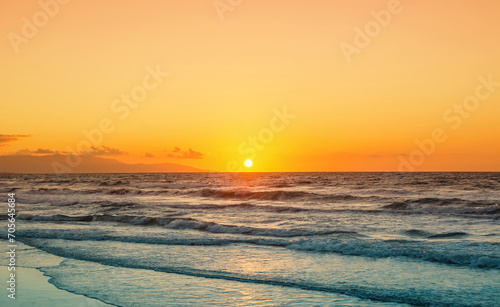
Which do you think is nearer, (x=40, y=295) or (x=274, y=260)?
(x=40, y=295)

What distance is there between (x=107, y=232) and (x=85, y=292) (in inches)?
410

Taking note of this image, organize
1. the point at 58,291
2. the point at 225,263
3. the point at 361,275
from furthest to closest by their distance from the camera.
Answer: the point at 225,263 < the point at 361,275 < the point at 58,291

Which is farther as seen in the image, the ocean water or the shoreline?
the ocean water

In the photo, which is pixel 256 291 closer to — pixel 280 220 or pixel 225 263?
pixel 225 263

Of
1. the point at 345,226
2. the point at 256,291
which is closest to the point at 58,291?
the point at 256,291

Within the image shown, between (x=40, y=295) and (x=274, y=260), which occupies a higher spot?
(x=274, y=260)

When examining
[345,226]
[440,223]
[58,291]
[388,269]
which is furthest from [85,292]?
[440,223]

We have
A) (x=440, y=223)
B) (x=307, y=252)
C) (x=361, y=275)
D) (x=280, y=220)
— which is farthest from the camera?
(x=280, y=220)

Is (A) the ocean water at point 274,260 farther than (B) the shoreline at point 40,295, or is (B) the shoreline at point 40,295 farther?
(A) the ocean water at point 274,260

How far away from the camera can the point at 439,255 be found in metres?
13.0

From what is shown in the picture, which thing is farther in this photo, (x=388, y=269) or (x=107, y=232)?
(x=107, y=232)

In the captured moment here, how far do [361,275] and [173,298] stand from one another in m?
4.75

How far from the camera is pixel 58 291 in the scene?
9617 millimetres

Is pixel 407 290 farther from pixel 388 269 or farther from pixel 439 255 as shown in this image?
pixel 439 255
